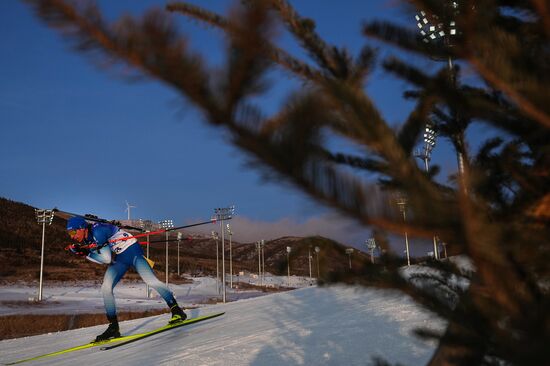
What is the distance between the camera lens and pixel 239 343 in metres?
5.34

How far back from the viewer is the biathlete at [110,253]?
7781 millimetres

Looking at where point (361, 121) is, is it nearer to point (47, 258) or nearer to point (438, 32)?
point (438, 32)

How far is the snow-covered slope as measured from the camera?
4441 mm

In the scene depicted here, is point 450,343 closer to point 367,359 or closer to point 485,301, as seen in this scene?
point 485,301

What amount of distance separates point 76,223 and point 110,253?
29.4 inches

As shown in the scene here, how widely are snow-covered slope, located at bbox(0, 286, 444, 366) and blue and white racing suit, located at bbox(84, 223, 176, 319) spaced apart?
86 cm

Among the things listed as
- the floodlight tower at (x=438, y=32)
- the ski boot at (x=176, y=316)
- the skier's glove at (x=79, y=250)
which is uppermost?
the floodlight tower at (x=438, y=32)

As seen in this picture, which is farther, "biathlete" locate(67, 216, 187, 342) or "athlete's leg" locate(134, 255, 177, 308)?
"athlete's leg" locate(134, 255, 177, 308)

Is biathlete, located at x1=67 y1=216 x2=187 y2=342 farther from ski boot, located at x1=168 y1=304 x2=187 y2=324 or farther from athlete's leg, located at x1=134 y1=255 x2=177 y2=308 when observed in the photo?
ski boot, located at x1=168 y1=304 x2=187 y2=324

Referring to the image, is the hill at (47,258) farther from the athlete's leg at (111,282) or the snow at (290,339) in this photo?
the athlete's leg at (111,282)

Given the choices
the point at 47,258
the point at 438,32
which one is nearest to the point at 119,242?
the point at 438,32

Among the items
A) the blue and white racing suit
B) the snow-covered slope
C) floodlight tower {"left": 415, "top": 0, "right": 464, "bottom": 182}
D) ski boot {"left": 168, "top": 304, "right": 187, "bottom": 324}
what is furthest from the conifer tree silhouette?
ski boot {"left": 168, "top": 304, "right": 187, "bottom": 324}

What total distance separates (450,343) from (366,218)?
2.29 ft

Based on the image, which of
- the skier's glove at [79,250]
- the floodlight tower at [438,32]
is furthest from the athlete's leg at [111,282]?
the floodlight tower at [438,32]
